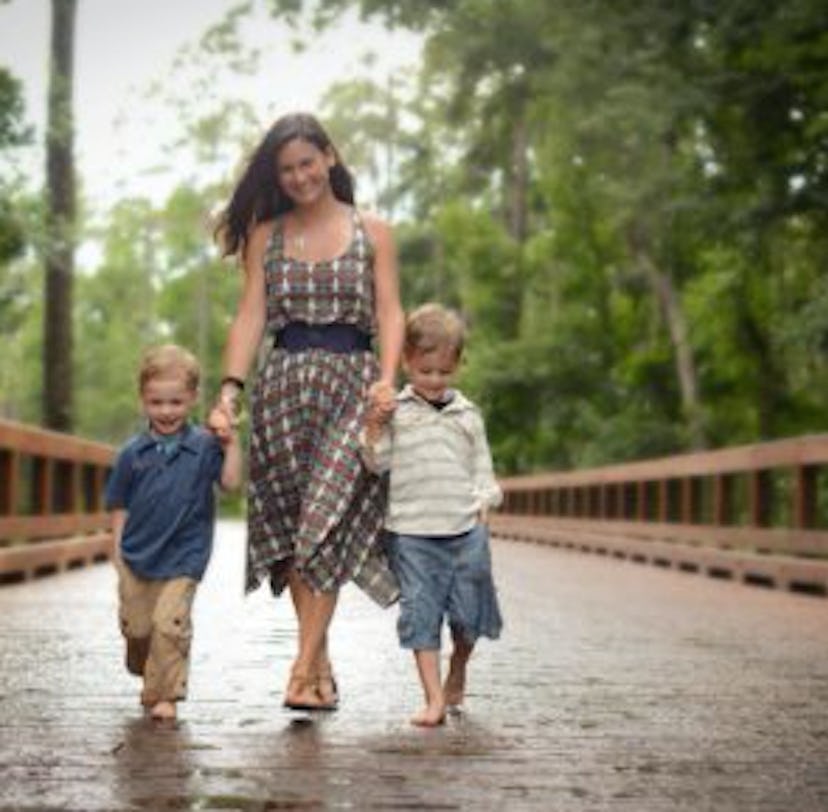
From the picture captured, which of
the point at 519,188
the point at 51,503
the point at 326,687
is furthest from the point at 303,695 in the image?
the point at 519,188

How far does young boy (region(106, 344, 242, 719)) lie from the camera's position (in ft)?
15.3

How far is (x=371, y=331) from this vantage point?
4988 millimetres

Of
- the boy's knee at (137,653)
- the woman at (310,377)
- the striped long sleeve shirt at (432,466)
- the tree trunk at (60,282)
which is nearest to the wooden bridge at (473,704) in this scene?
the boy's knee at (137,653)

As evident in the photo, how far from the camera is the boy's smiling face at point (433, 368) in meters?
4.79

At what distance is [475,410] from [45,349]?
18.0m

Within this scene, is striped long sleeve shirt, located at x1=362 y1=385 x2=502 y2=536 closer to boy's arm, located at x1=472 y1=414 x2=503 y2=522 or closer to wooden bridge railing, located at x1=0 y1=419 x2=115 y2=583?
boy's arm, located at x1=472 y1=414 x2=503 y2=522

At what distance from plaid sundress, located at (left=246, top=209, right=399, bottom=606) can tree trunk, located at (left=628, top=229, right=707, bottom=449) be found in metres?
24.6

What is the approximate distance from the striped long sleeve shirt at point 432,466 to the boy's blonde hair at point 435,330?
0.50 ft

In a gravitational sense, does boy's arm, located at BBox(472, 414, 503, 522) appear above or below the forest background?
below

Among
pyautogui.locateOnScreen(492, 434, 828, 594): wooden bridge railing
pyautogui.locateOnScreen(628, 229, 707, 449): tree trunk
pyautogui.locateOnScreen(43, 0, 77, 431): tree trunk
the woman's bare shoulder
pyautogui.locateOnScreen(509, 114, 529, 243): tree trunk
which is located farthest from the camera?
pyautogui.locateOnScreen(509, 114, 529, 243): tree trunk

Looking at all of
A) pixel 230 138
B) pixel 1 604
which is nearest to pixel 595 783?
pixel 1 604

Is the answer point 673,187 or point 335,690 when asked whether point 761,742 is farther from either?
point 673,187

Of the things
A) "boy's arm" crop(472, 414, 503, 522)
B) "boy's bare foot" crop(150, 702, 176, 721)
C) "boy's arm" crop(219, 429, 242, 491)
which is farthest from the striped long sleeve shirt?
"boy's bare foot" crop(150, 702, 176, 721)

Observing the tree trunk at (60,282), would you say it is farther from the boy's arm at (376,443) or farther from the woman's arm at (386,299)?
the boy's arm at (376,443)
